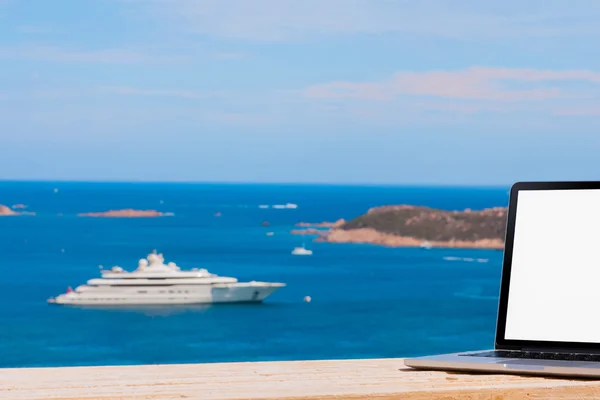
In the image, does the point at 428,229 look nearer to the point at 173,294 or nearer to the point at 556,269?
the point at 173,294

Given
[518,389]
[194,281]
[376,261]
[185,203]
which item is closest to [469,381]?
[518,389]

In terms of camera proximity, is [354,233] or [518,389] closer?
[518,389]

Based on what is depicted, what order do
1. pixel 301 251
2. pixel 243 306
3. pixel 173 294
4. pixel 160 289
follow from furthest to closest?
pixel 301 251 → pixel 243 306 → pixel 173 294 → pixel 160 289

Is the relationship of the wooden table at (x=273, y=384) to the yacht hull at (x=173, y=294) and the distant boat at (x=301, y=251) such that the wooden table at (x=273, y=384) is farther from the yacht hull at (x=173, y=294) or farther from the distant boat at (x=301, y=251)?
the distant boat at (x=301, y=251)

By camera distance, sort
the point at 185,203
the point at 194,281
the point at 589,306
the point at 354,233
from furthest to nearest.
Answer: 1. the point at 185,203
2. the point at 354,233
3. the point at 194,281
4. the point at 589,306

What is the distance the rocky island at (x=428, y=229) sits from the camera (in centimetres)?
4206

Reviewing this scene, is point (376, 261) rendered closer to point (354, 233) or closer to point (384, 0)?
point (354, 233)

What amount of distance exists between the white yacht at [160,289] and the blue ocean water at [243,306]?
1.21ft

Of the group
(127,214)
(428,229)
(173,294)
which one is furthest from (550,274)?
(127,214)

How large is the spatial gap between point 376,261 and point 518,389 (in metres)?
39.3

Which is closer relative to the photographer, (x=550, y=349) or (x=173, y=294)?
(x=550, y=349)

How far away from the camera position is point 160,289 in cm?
3238

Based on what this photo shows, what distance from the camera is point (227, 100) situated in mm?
52812

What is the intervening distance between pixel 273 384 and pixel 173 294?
105ft
